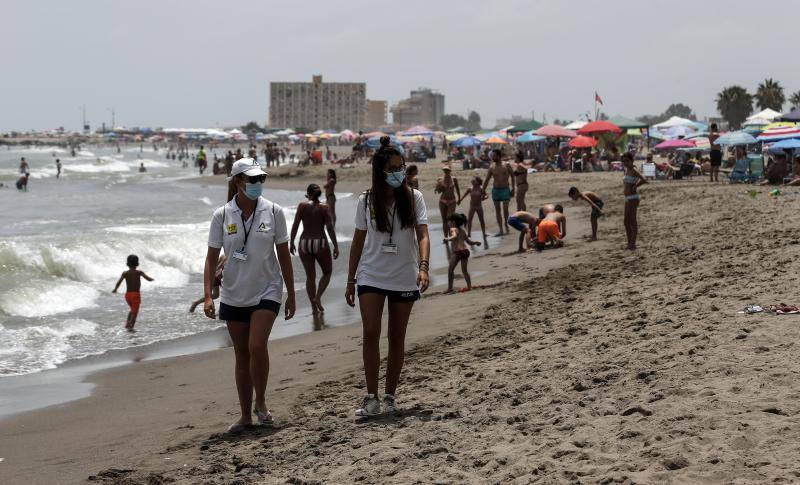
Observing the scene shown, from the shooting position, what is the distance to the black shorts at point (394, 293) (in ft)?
17.8

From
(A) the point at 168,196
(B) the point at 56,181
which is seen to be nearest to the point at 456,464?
(A) the point at 168,196

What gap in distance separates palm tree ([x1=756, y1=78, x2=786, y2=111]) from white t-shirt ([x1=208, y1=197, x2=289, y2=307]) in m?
70.2

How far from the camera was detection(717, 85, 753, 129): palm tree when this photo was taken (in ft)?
245

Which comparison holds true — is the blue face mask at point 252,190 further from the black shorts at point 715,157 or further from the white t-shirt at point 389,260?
the black shorts at point 715,157

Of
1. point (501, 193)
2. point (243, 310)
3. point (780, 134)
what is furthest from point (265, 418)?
point (780, 134)

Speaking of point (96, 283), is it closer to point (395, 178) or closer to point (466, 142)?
point (395, 178)

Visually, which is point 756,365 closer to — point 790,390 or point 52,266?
point 790,390

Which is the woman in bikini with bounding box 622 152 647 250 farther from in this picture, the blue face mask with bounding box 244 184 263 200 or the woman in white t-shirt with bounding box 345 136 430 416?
the blue face mask with bounding box 244 184 263 200

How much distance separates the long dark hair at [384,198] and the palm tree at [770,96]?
6986 cm

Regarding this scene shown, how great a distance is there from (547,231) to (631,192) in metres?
2.23

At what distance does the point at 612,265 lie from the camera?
1134 cm

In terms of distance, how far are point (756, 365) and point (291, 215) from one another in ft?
70.8

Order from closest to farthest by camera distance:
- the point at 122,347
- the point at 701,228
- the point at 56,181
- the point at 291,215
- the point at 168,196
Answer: the point at 122,347 → the point at 701,228 → the point at 291,215 → the point at 168,196 → the point at 56,181

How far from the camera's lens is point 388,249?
213 inches
